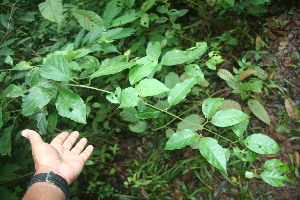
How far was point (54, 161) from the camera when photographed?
137 cm

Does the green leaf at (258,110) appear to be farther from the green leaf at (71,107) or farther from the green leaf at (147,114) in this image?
the green leaf at (71,107)

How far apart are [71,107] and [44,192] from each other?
527 millimetres

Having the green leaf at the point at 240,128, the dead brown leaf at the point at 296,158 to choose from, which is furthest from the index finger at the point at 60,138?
the dead brown leaf at the point at 296,158

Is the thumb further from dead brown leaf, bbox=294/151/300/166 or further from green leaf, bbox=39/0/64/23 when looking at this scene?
dead brown leaf, bbox=294/151/300/166

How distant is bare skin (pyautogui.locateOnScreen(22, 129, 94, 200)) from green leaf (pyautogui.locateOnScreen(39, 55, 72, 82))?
1.98 feet

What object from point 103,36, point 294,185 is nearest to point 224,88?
point 294,185

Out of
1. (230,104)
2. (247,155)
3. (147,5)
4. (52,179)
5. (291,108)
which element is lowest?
(291,108)

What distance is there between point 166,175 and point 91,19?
1784 mm

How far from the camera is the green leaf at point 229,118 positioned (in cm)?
104

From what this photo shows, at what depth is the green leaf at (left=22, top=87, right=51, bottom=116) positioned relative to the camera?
1.04m

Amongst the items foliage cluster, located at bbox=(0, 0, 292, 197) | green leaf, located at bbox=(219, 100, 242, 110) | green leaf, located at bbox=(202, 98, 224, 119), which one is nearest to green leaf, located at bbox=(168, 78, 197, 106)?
foliage cluster, located at bbox=(0, 0, 292, 197)

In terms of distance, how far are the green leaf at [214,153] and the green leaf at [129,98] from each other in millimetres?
358

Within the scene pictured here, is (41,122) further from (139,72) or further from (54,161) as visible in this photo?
(139,72)

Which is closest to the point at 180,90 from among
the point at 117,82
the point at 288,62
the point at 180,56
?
the point at 180,56
